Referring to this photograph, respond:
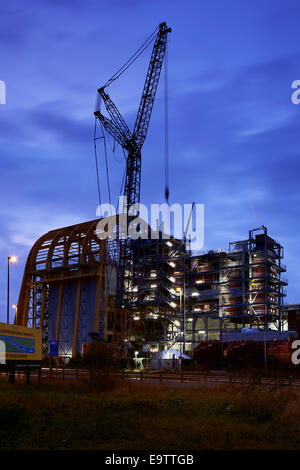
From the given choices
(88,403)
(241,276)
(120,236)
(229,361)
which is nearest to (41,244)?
(120,236)

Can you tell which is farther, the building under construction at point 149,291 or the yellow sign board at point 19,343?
the building under construction at point 149,291

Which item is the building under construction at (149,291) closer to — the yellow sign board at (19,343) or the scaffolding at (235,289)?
the scaffolding at (235,289)

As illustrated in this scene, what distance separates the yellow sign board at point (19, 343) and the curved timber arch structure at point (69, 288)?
5118 centimetres

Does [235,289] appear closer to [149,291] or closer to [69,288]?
[149,291]

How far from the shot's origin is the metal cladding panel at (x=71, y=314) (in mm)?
88000

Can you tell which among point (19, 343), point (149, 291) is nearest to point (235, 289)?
point (149, 291)

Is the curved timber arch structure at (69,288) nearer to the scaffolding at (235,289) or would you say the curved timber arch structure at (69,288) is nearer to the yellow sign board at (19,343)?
the scaffolding at (235,289)

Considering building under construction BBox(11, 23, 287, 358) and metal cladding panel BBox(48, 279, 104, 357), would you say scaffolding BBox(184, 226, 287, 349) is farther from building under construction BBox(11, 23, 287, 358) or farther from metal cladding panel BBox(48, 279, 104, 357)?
metal cladding panel BBox(48, 279, 104, 357)

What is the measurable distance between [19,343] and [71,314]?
61214 millimetres

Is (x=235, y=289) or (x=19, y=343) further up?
(x=235, y=289)

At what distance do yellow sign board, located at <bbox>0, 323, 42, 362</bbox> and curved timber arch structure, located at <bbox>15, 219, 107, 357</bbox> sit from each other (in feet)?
168

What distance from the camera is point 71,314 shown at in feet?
302

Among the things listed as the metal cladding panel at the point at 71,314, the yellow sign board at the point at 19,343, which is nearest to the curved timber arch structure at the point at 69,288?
the metal cladding panel at the point at 71,314

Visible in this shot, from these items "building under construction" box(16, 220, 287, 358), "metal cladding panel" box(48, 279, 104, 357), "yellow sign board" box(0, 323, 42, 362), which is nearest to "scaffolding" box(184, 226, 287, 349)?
"building under construction" box(16, 220, 287, 358)
